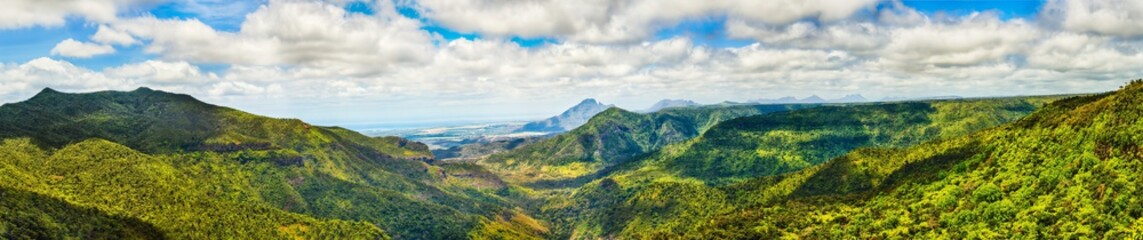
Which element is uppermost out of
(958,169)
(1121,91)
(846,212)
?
(1121,91)

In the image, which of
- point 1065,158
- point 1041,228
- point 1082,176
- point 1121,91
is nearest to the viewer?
point 1041,228

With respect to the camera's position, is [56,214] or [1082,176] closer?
[1082,176]

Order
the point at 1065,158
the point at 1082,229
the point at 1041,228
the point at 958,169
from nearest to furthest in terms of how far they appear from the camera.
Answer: the point at 1082,229, the point at 1041,228, the point at 1065,158, the point at 958,169

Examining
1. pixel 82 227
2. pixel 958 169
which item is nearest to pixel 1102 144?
pixel 958 169

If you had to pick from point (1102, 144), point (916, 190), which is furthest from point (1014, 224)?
point (916, 190)

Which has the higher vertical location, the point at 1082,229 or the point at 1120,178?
the point at 1120,178

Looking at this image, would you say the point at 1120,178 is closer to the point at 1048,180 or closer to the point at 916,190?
the point at 1048,180

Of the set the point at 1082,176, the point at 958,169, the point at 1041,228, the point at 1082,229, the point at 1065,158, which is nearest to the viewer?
the point at 1082,229

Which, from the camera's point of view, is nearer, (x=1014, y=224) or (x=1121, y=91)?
(x=1014, y=224)

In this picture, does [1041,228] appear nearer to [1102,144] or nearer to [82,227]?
[1102,144]
